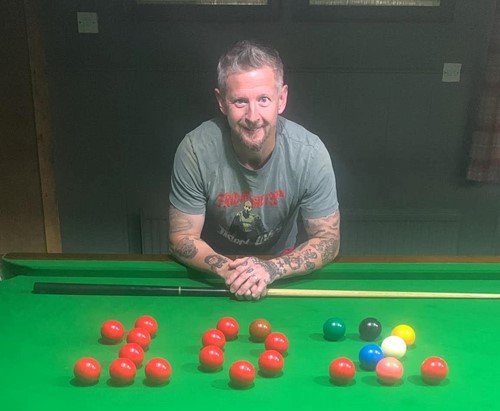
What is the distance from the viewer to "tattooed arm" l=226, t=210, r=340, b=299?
1615mm

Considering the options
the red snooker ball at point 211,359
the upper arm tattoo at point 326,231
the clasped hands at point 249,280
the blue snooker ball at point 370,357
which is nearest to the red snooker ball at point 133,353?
the red snooker ball at point 211,359

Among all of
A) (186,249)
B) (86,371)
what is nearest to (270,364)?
(86,371)

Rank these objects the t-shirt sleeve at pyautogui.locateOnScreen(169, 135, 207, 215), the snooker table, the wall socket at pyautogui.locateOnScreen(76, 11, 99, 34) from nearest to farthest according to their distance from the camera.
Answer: the snooker table → the t-shirt sleeve at pyautogui.locateOnScreen(169, 135, 207, 215) → the wall socket at pyautogui.locateOnScreen(76, 11, 99, 34)

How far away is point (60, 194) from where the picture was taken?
3395 mm

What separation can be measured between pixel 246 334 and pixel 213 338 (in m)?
0.13

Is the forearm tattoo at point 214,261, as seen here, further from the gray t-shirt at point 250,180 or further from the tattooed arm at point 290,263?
the gray t-shirt at point 250,180

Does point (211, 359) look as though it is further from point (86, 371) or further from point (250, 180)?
point (250, 180)

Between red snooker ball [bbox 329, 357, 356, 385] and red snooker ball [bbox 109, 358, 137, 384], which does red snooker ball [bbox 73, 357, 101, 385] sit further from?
red snooker ball [bbox 329, 357, 356, 385]

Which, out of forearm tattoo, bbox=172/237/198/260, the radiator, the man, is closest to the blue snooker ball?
the man

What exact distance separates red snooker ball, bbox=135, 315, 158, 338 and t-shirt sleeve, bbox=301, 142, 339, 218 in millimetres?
821

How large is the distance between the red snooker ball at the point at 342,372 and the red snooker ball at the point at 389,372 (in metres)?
0.06

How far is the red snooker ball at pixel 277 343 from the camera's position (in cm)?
131

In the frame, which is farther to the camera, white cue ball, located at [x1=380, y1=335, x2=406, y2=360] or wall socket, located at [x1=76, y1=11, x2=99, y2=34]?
wall socket, located at [x1=76, y1=11, x2=99, y2=34]

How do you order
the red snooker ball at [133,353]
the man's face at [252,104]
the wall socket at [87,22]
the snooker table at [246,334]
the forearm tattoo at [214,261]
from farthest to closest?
1. the wall socket at [87,22]
2. the man's face at [252,104]
3. the forearm tattoo at [214,261]
4. the red snooker ball at [133,353]
5. the snooker table at [246,334]
